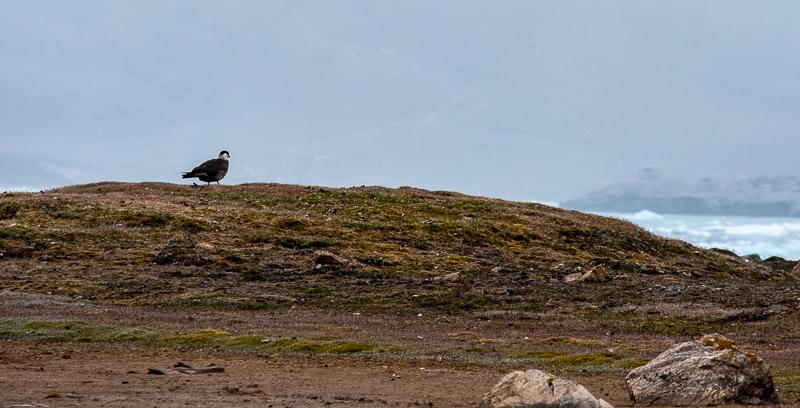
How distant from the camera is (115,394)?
2020 cm

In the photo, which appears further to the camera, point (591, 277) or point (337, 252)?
point (337, 252)

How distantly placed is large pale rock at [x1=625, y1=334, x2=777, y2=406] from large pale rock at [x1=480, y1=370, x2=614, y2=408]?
276 centimetres

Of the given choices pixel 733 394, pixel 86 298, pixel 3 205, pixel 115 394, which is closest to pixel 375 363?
pixel 115 394

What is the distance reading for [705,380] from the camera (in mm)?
19172

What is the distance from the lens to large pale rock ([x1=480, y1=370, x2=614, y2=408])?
54.3 feet

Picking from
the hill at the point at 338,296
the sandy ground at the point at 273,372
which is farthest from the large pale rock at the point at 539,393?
the hill at the point at 338,296

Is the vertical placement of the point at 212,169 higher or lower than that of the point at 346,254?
higher

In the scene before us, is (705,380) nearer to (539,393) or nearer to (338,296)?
(539,393)

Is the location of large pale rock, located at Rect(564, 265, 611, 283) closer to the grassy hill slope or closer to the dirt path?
the grassy hill slope

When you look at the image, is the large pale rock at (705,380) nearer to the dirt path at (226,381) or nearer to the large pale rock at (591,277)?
the dirt path at (226,381)

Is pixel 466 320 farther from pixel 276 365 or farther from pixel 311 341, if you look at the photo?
pixel 276 365

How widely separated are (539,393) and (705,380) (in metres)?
4.31

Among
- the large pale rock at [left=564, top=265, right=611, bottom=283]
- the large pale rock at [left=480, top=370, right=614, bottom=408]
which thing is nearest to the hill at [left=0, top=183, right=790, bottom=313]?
the large pale rock at [left=564, top=265, right=611, bottom=283]

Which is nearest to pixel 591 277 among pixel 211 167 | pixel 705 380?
pixel 705 380
